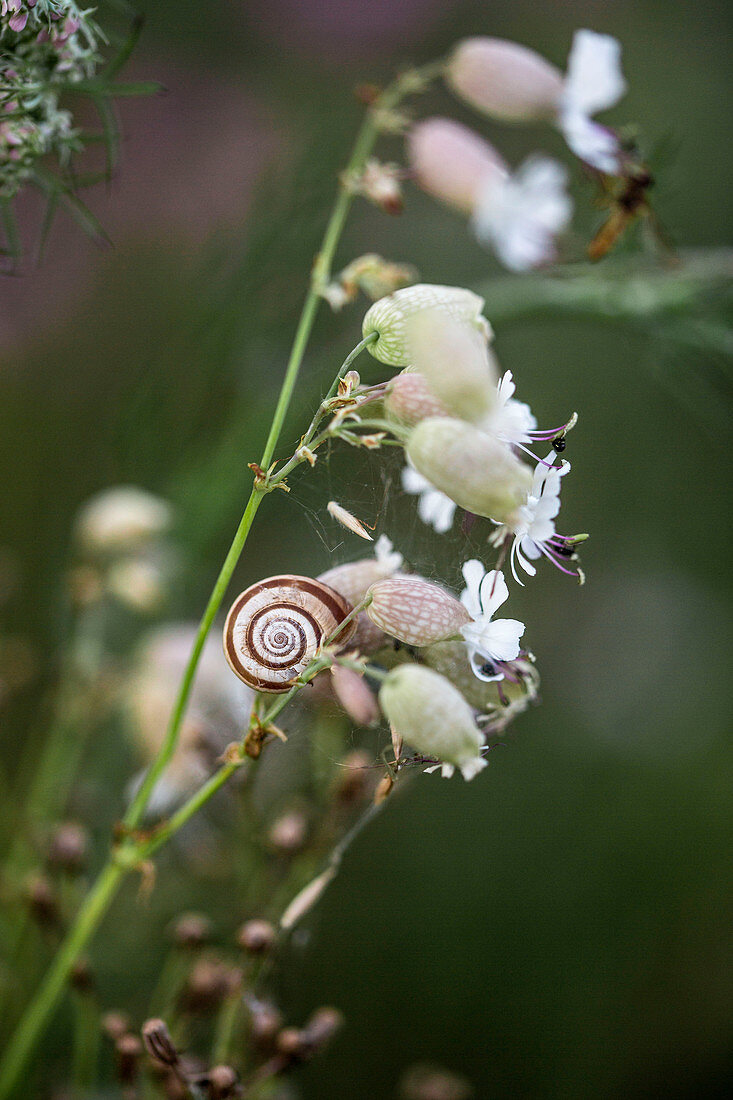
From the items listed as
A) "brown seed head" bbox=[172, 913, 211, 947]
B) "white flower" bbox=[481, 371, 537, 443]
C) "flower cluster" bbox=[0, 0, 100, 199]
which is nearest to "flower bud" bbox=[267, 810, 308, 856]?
"brown seed head" bbox=[172, 913, 211, 947]

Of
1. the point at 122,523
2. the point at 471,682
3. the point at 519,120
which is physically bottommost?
the point at 122,523

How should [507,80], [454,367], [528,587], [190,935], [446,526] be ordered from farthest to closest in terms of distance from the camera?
[528,587] → [507,80] → [190,935] → [446,526] → [454,367]

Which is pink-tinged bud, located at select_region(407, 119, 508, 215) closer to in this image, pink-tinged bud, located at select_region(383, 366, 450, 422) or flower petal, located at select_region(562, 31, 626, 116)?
flower petal, located at select_region(562, 31, 626, 116)

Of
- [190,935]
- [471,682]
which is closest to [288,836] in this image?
[190,935]

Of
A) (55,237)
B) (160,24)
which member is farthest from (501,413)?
(160,24)

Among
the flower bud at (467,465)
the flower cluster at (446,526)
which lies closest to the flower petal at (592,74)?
the flower cluster at (446,526)

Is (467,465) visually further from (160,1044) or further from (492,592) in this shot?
(160,1044)
